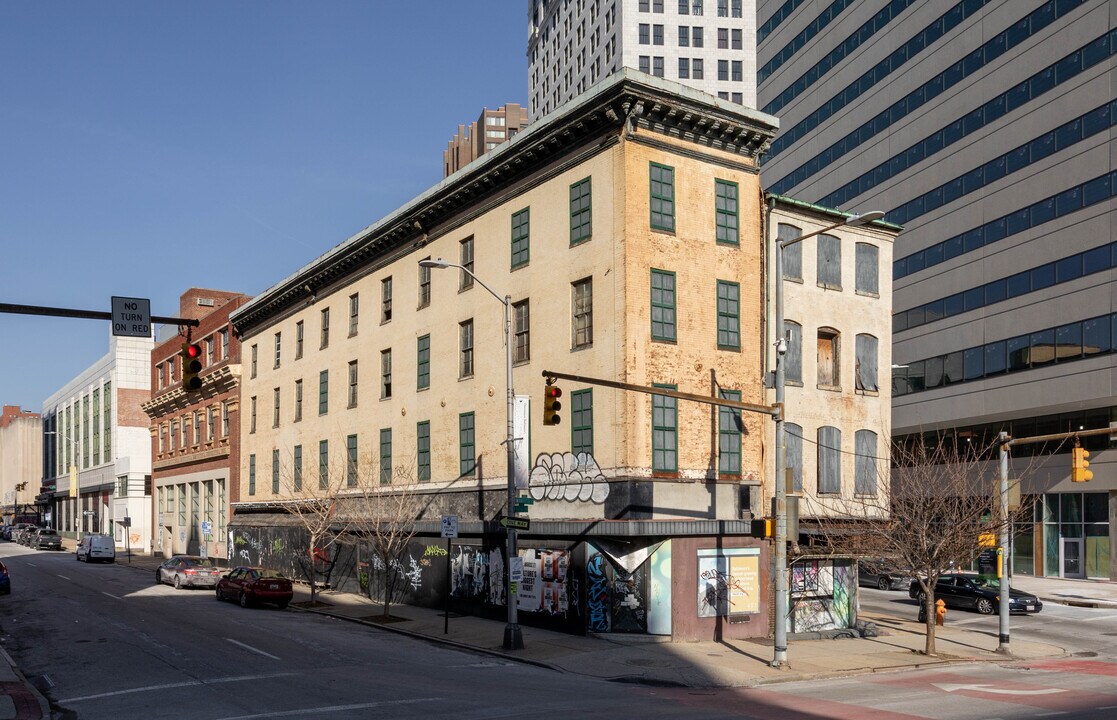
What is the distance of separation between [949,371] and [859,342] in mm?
30697

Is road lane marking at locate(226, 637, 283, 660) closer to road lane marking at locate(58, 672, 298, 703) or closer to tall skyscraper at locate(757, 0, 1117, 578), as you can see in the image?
road lane marking at locate(58, 672, 298, 703)

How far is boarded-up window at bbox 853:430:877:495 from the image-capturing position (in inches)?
1324

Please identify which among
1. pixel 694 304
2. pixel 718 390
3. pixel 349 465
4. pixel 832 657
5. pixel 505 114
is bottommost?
pixel 832 657

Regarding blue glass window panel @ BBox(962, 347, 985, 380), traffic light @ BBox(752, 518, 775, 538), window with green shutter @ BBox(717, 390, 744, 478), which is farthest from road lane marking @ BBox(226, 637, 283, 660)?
blue glass window panel @ BBox(962, 347, 985, 380)

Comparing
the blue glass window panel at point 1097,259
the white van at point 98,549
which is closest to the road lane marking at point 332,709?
the blue glass window panel at point 1097,259

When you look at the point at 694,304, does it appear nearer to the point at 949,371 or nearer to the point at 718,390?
the point at 718,390

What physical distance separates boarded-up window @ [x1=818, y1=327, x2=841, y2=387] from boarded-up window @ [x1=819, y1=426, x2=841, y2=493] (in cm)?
162

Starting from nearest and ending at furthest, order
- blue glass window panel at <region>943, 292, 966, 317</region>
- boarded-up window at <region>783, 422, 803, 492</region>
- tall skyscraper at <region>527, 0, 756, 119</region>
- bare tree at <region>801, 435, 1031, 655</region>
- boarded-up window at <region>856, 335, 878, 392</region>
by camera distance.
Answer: bare tree at <region>801, 435, 1031, 655</region>, boarded-up window at <region>783, 422, 803, 492</region>, boarded-up window at <region>856, 335, 878, 392</region>, blue glass window panel at <region>943, 292, 966, 317</region>, tall skyscraper at <region>527, 0, 756, 119</region>

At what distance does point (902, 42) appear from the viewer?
2692 inches

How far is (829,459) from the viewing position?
33.0 metres

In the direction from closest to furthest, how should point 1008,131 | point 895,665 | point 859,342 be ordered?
point 895,665 < point 859,342 < point 1008,131

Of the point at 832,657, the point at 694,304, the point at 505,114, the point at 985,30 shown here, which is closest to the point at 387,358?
the point at 694,304

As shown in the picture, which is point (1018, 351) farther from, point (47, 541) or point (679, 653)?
point (47, 541)

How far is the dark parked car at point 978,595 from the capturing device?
39781 mm
